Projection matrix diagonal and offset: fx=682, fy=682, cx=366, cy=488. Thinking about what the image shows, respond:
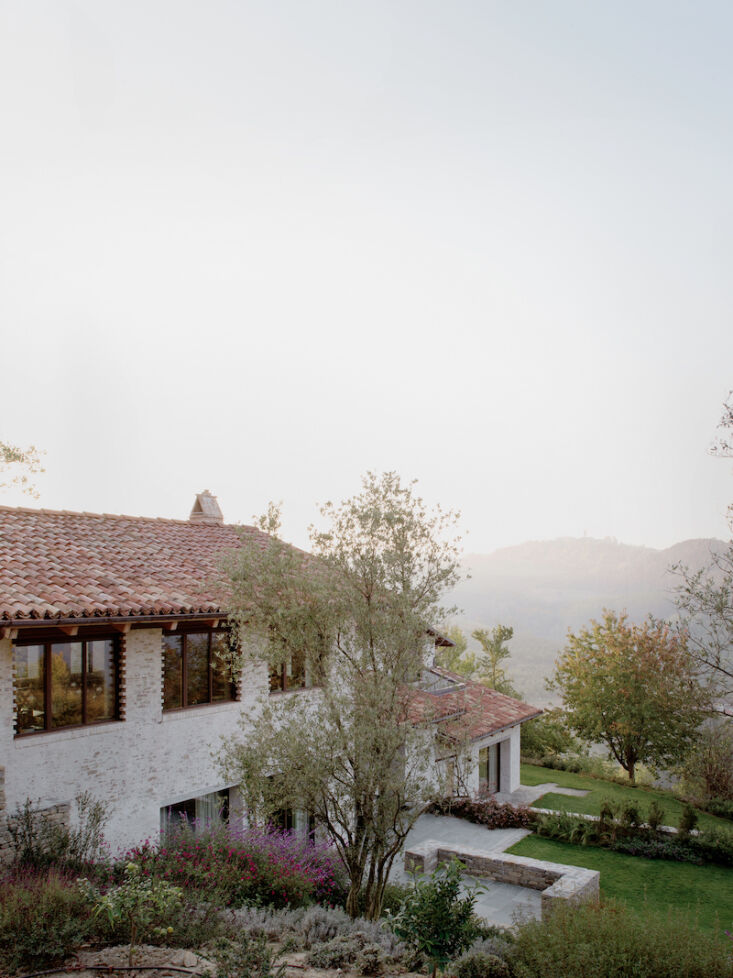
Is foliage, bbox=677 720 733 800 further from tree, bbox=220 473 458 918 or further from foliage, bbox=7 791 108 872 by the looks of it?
foliage, bbox=7 791 108 872

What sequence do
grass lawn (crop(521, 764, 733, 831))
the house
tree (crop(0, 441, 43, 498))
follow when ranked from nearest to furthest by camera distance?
the house
grass lawn (crop(521, 764, 733, 831))
tree (crop(0, 441, 43, 498))

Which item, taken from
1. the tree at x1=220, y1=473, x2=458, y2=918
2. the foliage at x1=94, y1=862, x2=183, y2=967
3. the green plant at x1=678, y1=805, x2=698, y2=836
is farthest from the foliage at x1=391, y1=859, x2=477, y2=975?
the green plant at x1=678, y1=805, x2=698, y2=836

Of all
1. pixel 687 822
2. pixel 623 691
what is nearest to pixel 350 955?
pixel 687 822

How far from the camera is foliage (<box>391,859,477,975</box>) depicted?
742 centimetres

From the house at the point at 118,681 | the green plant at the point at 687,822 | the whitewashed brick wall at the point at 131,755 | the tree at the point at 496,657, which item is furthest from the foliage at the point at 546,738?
the whitewashed brick wall at the point at 131,755

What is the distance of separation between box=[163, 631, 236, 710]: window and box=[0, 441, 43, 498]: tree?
17.2 meters

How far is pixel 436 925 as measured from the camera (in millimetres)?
7504

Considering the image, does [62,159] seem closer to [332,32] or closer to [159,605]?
[332,32]

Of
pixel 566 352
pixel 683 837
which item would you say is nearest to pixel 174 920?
pixel 683 837

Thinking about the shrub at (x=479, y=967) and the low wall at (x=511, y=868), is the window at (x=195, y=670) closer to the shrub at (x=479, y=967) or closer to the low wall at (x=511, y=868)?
the low wall at (x=511, y=868)

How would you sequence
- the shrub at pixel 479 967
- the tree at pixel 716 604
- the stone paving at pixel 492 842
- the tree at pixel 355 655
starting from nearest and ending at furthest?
the shrub at pixel 479 967, the tree at pixel 355 655, the tree at pixel 716 604, the stone paving at pixel 492 842

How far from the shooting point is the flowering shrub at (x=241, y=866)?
10.2 meters

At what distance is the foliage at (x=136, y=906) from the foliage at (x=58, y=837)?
8.26ft

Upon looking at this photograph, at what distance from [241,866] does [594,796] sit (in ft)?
59.7
